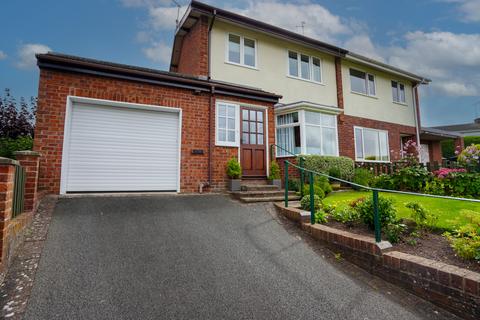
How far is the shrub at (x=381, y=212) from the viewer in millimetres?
3666

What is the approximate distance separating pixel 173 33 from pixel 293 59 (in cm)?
601

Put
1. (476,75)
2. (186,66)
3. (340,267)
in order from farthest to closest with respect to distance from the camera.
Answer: (476,75), (186,66), (340,267)

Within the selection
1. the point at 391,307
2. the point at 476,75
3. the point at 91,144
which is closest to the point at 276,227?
the point at 391,307

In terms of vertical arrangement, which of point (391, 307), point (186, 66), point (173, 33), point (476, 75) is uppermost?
point (476, 75)

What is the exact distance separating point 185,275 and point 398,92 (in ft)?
58.3

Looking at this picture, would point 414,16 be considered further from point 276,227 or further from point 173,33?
point 276,227

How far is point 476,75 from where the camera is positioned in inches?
1137

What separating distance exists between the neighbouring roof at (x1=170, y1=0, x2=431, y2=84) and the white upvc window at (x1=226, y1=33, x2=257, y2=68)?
61 centimetres

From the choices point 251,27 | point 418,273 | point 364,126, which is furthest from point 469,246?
point 364,126

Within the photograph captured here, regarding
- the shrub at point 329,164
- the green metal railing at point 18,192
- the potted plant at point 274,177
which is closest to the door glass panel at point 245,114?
the potted plant at point 274,177

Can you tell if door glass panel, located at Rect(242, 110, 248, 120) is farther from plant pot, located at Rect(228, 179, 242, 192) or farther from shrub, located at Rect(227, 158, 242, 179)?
plant pot, located at Rect(228, 179, 242, 192)

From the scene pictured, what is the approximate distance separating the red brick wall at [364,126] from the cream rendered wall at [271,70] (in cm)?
133

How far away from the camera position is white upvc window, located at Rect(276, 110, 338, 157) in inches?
388

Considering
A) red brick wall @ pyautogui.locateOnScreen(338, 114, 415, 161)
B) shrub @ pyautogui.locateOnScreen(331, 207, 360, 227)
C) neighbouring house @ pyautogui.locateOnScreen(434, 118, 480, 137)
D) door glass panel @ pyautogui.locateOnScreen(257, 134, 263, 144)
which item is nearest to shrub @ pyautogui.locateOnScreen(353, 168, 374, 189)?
red brick wall @ pyautogui.locateOnScreen(338, 114, 415, 161)
